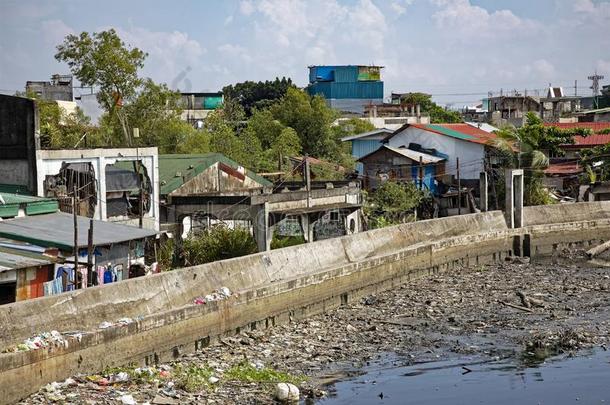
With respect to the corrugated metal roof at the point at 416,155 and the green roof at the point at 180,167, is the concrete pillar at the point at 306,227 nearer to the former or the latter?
the green roof at the point at 180,167

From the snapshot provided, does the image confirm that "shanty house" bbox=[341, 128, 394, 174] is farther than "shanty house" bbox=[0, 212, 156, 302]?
Yes

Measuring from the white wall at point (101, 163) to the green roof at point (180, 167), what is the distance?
1483 mm

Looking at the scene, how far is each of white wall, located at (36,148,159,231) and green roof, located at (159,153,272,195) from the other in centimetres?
148

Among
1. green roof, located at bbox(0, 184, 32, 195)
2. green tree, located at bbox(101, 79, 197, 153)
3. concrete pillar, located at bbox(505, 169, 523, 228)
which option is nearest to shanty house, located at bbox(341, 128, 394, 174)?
green tree, located at bbox(101, 79, 197, 153)

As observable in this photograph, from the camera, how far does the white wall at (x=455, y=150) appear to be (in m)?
42.3

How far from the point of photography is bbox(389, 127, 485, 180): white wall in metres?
42.3

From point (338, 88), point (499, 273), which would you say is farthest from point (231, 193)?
point (338, 88)

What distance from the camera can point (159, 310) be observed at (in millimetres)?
18219

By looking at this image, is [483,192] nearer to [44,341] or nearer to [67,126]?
[67,126]

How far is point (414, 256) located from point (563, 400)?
521 inches

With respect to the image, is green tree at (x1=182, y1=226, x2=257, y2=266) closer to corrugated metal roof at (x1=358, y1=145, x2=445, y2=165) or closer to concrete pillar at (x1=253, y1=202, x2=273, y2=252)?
concrete pillar at (x1=253, y1=202, x2=273, y2=252)

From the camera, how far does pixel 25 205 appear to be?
2125cm

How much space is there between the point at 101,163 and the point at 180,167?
18.1ft

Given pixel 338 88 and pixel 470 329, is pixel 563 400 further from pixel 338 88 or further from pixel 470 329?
pixel 338 88
